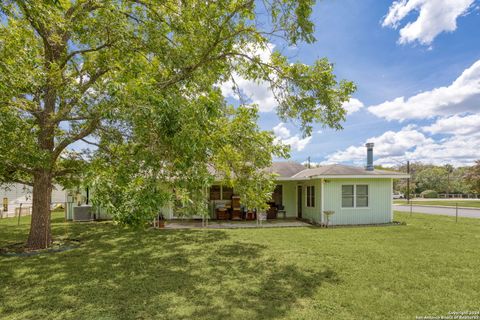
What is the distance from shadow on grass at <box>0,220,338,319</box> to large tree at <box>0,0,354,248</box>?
1.86 metres

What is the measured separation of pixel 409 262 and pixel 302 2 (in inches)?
247

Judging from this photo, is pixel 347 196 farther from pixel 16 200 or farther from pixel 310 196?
pixel 16 200

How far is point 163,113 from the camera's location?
12.0 feet

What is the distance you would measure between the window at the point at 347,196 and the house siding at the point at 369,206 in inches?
7.4

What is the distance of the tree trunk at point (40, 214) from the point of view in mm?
7898

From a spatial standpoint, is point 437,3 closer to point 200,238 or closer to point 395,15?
point 395,15

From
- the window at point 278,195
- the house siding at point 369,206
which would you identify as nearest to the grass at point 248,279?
the house siding at point 369,206

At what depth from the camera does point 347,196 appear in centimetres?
1245

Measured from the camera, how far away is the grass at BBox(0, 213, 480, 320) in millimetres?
3965

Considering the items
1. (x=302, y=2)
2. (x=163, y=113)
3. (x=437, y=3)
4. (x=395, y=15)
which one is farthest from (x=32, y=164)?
(x=437, y=3)

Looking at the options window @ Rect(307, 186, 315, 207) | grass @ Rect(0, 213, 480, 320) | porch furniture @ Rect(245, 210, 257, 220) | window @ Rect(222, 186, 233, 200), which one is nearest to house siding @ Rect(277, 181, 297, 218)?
Answer: window @ Rect(307, 186, 315, 207)

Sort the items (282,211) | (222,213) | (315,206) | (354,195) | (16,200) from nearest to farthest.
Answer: (354,195) → (315,206) → (222,213) → (282,211) → (16,200)

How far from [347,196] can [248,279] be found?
8666 mm

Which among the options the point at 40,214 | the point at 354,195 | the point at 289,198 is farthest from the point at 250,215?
the point at 40,214
